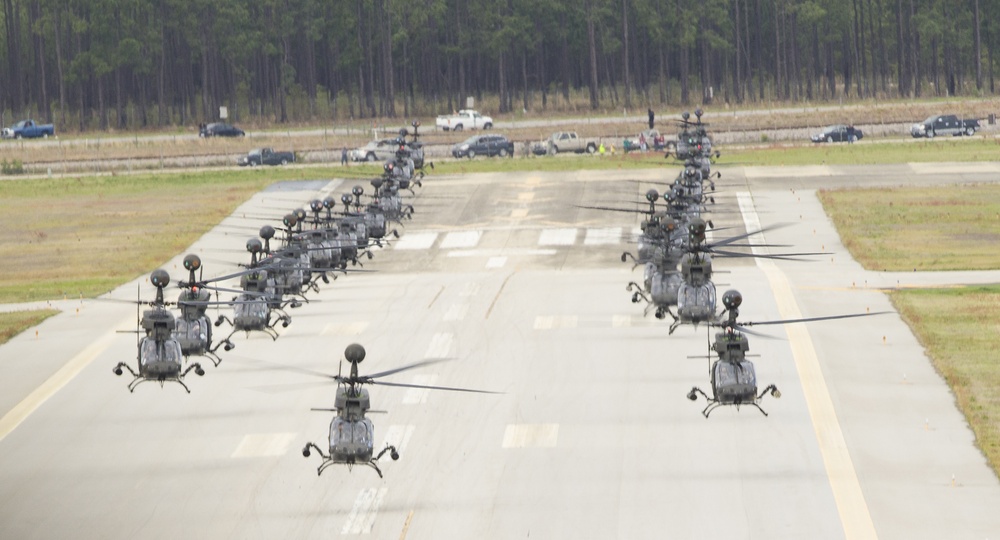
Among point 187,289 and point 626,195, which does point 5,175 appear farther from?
A: point 187,289

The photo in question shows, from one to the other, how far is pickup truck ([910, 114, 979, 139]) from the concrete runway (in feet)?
198

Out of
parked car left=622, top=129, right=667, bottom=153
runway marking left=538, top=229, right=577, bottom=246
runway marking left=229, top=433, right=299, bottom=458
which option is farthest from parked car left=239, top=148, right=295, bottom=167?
runway marking left=229, top=433, right=299, bottom=458

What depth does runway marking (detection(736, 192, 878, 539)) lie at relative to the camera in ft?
130

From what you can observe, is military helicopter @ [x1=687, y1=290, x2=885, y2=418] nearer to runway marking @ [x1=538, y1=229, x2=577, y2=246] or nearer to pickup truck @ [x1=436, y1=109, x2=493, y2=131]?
runway marking @ [x1=538, y1=229, x2=577, y2=246]

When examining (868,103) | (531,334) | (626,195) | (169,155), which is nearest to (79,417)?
(531,334)

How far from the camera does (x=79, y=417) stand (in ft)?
167

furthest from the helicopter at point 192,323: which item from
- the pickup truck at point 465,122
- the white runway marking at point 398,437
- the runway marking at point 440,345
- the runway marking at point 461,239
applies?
the pickup truck at point 465,122

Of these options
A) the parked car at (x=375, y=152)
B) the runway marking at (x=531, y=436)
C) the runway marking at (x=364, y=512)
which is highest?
the parked car at (x=375, y=152)

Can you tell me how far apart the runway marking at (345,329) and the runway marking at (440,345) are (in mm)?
3271

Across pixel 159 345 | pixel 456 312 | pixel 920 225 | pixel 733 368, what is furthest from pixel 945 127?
pixel 159 345

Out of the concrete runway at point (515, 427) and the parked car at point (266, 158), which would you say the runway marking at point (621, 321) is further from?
the parked car at point (266, 158)

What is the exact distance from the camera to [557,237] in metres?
84.3

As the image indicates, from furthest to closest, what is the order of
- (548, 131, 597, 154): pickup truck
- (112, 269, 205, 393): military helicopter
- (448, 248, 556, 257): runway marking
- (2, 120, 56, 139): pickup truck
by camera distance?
1. (2, 120, 56, 139): pickup truck
2. (548, 131, 597, 154): pickup truck
3. (448, 248, 556, 257): runway marking
4. (112, 269, 205, 393): military helicopter

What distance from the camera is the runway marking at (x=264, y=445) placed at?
46.2m
